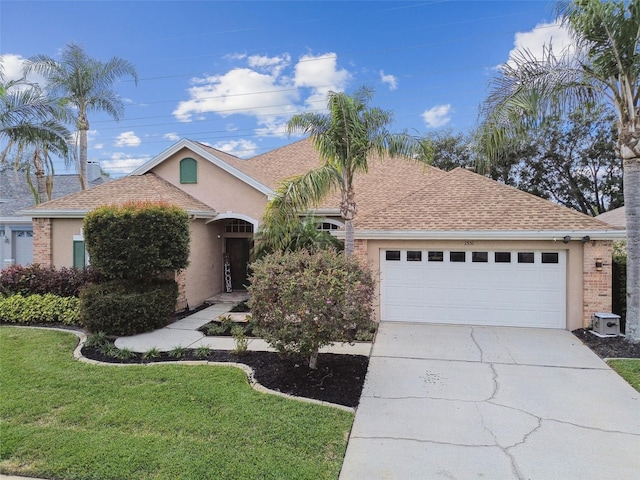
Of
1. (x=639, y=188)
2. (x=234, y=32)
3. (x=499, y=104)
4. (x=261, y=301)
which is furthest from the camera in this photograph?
(x=234, y=32)

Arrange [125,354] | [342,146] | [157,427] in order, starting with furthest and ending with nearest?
[342,146] < [125,354] < [157,427]

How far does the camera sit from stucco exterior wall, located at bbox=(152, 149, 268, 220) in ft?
45.8

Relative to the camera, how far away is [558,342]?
891 centimetres

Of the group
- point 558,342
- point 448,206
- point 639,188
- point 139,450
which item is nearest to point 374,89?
point 448,206

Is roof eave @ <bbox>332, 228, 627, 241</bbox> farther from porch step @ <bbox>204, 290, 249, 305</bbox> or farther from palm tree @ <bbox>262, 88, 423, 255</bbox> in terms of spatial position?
porch step @ <bbox>204, 290, 249, 305</bbox>

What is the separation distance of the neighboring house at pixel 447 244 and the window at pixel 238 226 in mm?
1117

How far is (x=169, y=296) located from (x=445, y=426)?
319 inches

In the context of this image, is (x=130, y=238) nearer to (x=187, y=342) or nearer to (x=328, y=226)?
(x=187, y=342)

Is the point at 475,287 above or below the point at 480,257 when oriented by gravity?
below

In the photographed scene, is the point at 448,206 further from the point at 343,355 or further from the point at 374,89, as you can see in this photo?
the point at 343,355

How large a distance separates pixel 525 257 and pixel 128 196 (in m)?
12.9

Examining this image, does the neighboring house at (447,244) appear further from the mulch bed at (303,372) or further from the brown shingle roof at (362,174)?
the mulch bed at (303,372)

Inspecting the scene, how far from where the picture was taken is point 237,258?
51.0 feet

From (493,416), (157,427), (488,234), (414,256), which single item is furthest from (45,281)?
(488,234)
